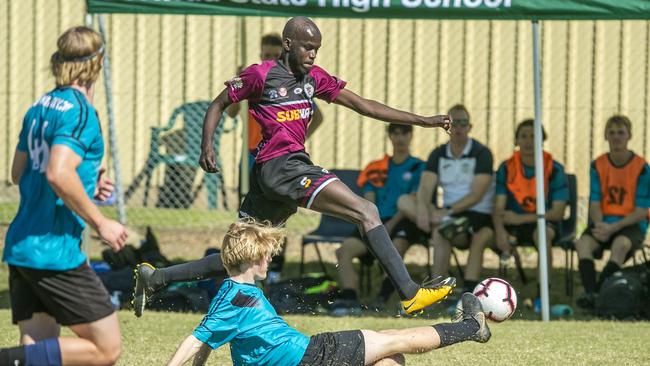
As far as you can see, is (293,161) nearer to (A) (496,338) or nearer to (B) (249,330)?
(B) (249,330)

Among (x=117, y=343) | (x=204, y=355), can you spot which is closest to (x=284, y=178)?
(x=204, y=355)

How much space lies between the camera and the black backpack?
888cm

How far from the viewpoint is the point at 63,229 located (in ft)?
15.4

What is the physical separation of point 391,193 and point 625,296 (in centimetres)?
231

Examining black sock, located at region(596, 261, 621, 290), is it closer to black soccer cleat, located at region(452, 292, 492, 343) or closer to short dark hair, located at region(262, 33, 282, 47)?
short dark hair, located at region(262, 33, 282, 47)

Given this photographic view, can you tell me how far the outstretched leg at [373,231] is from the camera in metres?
6.34

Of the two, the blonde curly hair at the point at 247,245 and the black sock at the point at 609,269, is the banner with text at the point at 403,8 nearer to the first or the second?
the black sock at the point at 609,269

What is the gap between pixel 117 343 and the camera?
15.7 feet

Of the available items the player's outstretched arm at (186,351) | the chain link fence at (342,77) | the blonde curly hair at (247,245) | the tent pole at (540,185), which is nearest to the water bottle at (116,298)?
the tent pole at (540,185)

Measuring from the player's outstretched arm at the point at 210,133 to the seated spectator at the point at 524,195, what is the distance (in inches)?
153

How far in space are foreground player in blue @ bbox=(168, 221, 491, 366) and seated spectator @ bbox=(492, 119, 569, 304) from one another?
4.63 metres

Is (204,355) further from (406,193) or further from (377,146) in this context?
(377,146)

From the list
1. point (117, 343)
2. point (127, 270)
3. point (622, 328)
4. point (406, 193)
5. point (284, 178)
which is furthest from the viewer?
point (406, 193)

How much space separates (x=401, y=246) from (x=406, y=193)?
1.66 ft
